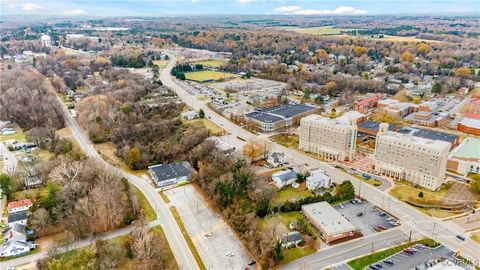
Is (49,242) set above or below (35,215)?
below

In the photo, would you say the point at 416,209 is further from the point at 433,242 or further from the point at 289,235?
the point at 289,235

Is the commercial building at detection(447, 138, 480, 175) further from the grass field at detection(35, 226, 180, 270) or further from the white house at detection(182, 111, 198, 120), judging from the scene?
the white house at detection(182, 111, 198, 120)

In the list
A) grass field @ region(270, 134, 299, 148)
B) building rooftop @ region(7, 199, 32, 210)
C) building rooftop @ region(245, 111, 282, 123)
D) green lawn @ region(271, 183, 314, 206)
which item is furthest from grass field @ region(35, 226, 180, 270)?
building rooftop @ region(245, 111, 282, 123)

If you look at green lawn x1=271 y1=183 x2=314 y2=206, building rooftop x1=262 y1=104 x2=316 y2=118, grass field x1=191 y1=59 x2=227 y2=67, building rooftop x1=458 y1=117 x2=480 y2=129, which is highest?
grass field x1=191 y1=59 x2=227 y2=67

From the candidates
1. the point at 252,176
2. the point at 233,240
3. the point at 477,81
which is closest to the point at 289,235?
the point at 233,240

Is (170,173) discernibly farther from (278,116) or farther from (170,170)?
(278,116)

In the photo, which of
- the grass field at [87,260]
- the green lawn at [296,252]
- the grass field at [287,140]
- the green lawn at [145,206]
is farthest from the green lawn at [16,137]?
the green lawn at [296,252]
